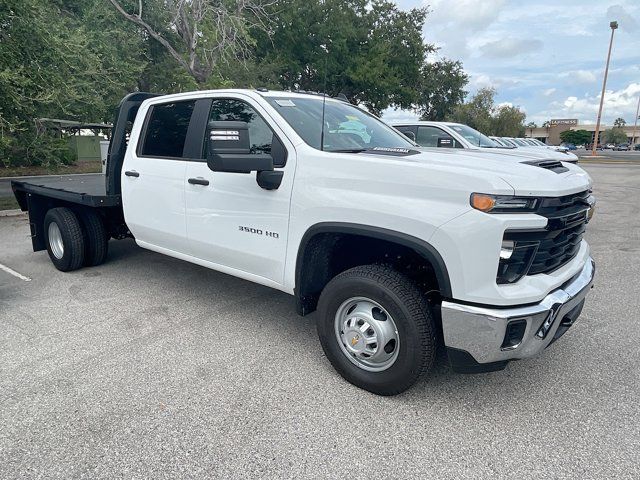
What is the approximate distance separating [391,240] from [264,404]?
129 centimetres

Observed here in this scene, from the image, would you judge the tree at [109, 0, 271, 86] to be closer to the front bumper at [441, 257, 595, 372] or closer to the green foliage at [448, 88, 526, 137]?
the front bumper at [441, 257, 595, 372]

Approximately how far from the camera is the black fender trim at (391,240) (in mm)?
2574

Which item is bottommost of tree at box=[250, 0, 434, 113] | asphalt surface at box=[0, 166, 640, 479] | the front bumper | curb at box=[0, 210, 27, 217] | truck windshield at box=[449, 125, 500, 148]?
curb at box=[0, 210, 27, 217]

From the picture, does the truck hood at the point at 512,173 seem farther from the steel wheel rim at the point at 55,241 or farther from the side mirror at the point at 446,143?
the side mirror at the point at 446,143

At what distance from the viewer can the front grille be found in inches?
99.9

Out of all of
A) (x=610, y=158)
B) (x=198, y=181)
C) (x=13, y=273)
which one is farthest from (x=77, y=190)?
(x=610, y=158)

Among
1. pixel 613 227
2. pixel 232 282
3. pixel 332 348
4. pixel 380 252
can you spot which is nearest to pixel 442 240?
pixel 380 252

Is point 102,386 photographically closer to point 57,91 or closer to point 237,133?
point 237,133

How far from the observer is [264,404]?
9.48ft

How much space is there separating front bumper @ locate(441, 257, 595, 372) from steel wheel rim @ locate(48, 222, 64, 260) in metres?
4.91

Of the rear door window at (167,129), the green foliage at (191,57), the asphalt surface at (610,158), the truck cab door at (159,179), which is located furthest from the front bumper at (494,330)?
the asphalt surface at (610,158)

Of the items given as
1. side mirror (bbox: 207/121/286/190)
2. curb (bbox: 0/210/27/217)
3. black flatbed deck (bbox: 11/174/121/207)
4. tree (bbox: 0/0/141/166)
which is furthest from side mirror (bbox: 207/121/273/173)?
curb (bbox: 0/210/27/217)

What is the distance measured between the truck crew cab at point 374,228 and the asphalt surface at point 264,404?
36 centimetres

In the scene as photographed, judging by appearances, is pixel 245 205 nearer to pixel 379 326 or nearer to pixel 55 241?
pixel 379 326
